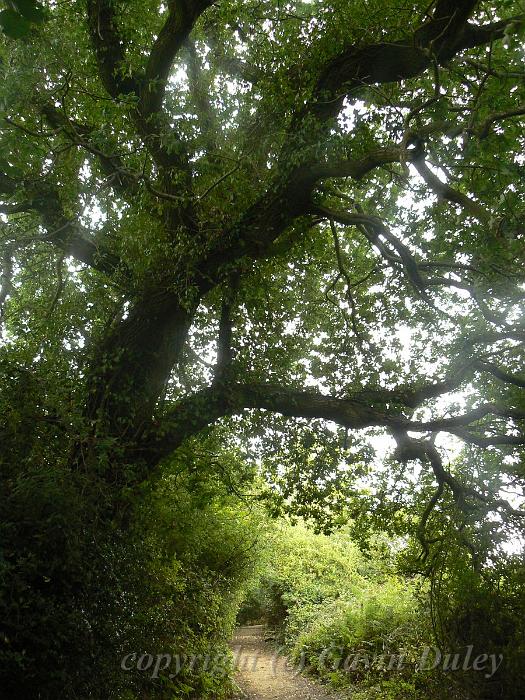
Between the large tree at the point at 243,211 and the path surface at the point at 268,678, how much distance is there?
18.2 feet

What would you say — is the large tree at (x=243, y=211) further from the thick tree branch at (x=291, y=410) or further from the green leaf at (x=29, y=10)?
the green leaf at (x=29, y=10)

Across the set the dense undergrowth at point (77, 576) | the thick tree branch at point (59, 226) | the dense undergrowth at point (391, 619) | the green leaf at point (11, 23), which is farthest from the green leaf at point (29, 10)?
the dense undergrowth at point (391, 619)

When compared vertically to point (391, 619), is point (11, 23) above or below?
above

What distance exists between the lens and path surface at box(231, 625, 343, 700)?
985 centimetres

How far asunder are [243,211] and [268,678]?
35.7 ft

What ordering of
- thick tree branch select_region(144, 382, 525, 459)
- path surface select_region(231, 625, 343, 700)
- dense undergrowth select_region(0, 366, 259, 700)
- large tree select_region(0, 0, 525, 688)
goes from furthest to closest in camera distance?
path surface select_region(231, 625, 343, 700) < thick tree branch select_region(144, 382, 525, 459) < large tree select_region(0, 0, 525, 688) < dense undergrowth select_region(0, 366, 259, 700)

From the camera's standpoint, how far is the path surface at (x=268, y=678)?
985 centimetres

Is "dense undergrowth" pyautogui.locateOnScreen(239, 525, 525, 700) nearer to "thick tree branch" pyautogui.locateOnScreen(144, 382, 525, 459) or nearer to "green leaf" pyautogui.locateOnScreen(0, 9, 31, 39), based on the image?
"thick tree branch" pyautogui.locateOnScreen(144, 382, 525, 459)

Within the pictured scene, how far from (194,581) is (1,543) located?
5.42m

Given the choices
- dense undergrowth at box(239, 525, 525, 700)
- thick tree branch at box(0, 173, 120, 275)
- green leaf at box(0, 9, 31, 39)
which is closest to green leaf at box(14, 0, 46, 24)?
green leaf at box(0, 9, 31, 39)

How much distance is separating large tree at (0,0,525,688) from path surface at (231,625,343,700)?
18.2 feet

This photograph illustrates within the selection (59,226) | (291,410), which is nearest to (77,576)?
(291,410)

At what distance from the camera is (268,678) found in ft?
38.5

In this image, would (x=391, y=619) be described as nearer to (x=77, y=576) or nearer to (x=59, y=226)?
(x=77, y=576)
